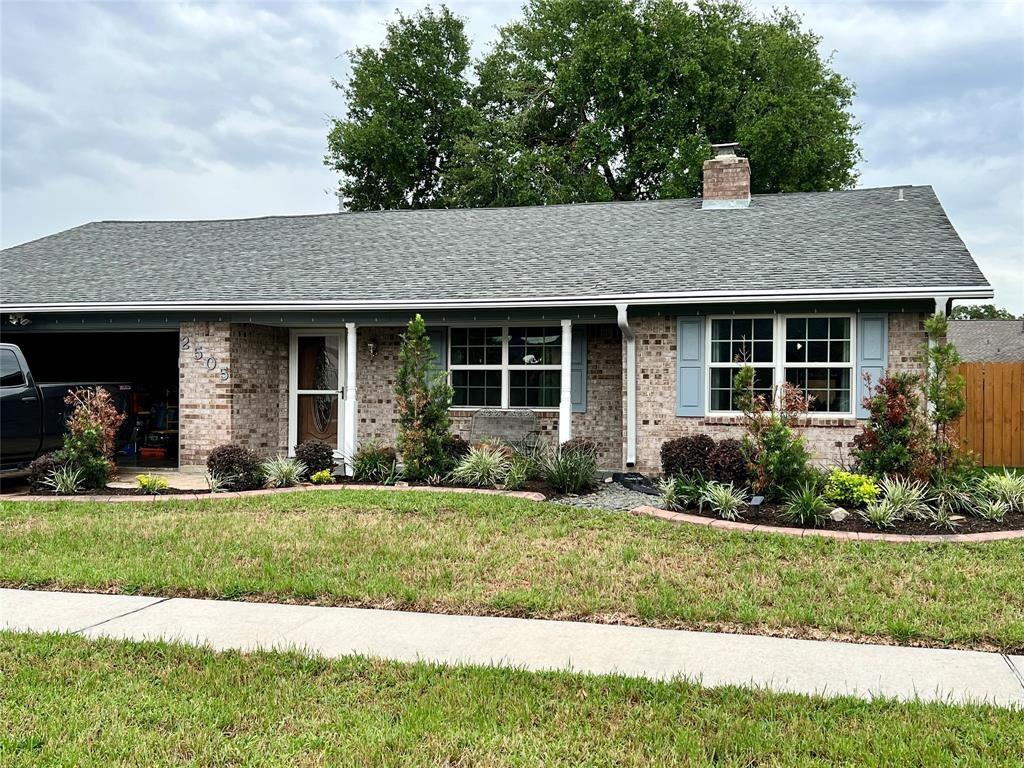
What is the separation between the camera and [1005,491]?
852 cm

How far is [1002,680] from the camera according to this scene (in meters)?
4.18

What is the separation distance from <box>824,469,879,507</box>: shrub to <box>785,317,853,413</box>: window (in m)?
2.38

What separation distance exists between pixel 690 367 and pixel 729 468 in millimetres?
2240

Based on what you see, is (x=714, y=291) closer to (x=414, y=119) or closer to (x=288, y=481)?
(x=288, y=481)

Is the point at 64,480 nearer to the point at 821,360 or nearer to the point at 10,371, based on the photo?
the point at 10,371

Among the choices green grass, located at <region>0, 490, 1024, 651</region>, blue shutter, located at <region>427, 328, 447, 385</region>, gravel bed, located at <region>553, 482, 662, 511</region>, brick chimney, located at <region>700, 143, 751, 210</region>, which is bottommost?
green grass, located at <region>0, 490, 1024, 651</region>

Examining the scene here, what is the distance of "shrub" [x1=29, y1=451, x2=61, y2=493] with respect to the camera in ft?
33.9

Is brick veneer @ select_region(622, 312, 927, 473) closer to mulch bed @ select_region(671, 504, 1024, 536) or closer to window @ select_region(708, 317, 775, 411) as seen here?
window @ select_region(708, 317, 775, 411)

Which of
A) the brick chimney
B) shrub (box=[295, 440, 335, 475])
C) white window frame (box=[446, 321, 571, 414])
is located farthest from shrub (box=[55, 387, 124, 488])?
the brick chimney

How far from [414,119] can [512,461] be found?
2459cm

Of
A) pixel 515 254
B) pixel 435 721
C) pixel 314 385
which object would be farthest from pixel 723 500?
pixel 314 385

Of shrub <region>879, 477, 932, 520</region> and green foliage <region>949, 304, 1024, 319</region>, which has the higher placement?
green foliage <region>949, 304, 1024, 319</region>

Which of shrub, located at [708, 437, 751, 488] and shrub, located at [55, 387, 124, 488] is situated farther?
shrub, located at [55, 387, 124, 488]

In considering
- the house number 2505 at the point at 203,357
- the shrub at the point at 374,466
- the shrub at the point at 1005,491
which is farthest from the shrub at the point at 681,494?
the house number 2505 at the point at 203,357
